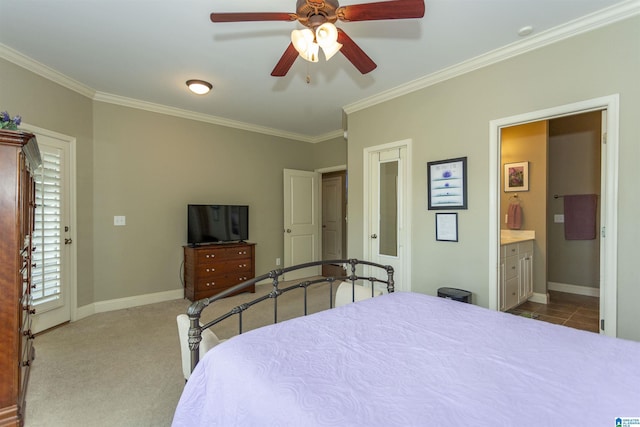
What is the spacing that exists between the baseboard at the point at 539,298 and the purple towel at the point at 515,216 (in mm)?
964

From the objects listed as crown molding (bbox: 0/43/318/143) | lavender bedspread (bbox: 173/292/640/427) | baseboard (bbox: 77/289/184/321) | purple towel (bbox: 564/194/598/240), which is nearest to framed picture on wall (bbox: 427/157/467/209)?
lavender bedspread (bbox: 173/292/640/427)

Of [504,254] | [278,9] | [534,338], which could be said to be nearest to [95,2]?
[278,9]

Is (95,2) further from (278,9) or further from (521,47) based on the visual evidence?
(521,47)

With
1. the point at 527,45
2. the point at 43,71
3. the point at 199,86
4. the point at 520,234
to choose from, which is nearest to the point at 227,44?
the point at 199,86

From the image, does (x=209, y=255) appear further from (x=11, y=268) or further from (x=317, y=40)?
(x=317, y=40)

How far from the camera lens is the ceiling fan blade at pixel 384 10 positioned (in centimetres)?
154

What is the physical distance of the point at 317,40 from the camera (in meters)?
1.71

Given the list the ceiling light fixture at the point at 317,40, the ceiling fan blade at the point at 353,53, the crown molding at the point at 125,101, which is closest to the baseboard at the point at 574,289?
the crown molding at the point at 125,101

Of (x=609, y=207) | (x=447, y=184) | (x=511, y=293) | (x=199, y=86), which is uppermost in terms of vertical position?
(x=199, y=86)

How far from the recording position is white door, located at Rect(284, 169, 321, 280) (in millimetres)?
5613

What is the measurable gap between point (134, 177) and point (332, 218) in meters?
3.85

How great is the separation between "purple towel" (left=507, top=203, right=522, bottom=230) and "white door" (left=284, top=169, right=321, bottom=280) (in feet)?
10.6

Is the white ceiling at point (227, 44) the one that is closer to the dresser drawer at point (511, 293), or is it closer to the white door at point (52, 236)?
the white door at point (52, 236)

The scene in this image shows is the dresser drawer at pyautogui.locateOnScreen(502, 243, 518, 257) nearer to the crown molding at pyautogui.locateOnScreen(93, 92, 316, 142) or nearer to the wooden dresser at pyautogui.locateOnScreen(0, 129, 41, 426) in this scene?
the crown molding at pyautogui.locateOnScreen(93, 92, 316, 142)
